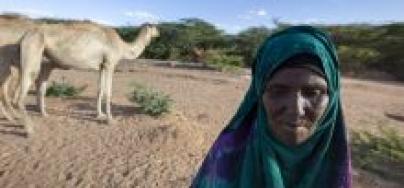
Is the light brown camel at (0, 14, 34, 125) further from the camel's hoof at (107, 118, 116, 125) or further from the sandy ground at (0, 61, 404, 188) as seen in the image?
the camel's hoof at (107, 118, 116, 125)

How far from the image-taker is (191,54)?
22.5 metres

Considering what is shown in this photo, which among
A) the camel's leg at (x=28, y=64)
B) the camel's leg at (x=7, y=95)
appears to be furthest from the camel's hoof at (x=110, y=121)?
→ the camel's leg at (x=7, y=95)

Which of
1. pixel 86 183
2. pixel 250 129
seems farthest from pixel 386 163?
pixel 250 129

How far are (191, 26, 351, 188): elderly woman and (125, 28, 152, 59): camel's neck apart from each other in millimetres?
7527

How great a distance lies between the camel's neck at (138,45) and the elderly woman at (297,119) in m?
7.53

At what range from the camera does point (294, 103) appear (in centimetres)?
207

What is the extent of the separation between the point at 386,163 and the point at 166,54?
15582 mm

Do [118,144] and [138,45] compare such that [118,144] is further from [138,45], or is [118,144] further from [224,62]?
[224,62]

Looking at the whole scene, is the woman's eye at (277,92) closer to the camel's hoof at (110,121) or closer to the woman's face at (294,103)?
the woman's face at (294,103)

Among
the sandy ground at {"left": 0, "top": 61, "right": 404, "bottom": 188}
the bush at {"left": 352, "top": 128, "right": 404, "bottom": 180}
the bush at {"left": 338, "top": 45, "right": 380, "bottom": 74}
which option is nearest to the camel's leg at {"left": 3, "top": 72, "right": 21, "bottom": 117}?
the sandy ground at {"left": 0, "top": 61, "right": 404, "bottom": 188}

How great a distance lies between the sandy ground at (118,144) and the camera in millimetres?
6875

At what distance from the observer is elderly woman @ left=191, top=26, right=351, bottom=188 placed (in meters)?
2.03

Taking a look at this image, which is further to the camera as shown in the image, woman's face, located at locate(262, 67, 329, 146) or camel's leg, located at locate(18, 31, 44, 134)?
camel's leg, located at locate(18, 31, 44, 134)

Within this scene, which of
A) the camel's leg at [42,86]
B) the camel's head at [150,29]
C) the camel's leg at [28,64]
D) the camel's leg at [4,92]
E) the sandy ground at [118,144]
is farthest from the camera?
the camel's head at [150,29]
